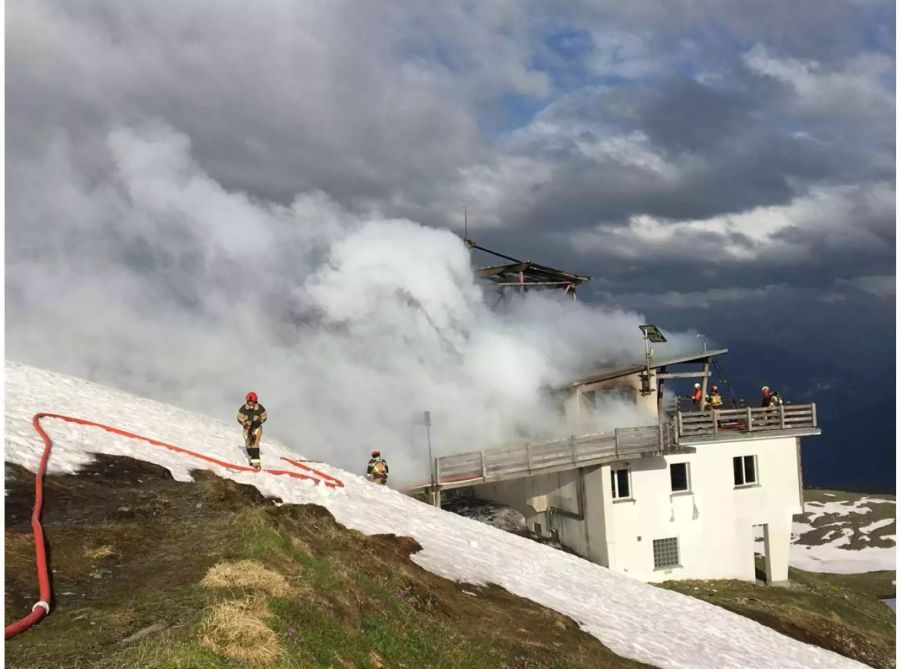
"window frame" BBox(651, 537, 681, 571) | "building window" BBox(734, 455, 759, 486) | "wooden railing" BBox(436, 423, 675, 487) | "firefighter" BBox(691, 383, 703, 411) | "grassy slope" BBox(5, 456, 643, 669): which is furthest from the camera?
"firefighter" BBox(691, 383, 703, 411)

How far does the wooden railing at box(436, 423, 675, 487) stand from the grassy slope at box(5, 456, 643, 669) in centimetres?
1687

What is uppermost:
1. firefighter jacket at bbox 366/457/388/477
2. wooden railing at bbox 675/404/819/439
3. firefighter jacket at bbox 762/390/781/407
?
firefighter jacket at bbox 762/390/781/407

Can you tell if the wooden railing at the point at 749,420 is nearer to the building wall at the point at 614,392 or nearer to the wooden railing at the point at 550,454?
the wooden railing at the point at 550,454

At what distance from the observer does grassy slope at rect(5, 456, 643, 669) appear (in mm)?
7262

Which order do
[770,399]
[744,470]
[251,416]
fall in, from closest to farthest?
[251,416], [744,470], [770,399]

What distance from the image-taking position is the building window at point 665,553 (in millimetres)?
34844

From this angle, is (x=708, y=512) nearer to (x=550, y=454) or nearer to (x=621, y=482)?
(x=621, y=482)

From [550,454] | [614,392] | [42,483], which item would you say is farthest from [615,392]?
[42,483]

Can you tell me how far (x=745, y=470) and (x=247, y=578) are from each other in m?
33.2

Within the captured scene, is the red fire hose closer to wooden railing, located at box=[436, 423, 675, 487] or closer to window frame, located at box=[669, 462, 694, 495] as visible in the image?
wooden railing, located at box=[436, 423, 675, 487]

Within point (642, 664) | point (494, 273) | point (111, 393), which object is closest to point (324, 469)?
point (111, 393)

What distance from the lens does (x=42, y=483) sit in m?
13.4

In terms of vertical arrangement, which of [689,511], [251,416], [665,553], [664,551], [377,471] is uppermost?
[251,416]

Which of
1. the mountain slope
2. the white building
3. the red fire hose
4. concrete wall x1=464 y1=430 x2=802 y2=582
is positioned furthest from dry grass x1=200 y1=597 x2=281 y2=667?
concrete wall x1=464 y1=430 x2=802 y2=582
